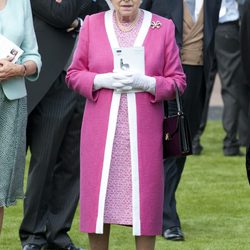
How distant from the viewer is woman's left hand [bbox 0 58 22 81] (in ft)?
22.5

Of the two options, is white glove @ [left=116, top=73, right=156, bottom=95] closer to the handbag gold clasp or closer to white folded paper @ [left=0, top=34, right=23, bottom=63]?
the handbag gold clasp

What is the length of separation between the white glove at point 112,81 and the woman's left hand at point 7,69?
0.56 metres

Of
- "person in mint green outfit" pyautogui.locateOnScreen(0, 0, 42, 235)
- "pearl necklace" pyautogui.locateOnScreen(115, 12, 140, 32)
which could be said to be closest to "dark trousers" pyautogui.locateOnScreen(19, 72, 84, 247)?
"person in mint green outfit" pyautogui.locateOnScreen(0, 0, 42, 235)

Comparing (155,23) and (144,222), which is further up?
(155,23)

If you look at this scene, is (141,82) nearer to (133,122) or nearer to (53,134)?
(133,122)

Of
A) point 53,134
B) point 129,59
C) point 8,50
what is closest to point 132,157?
point 129,59

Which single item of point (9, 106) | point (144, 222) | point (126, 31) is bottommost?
point (144, 222)

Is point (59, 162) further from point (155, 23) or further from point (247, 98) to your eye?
point (247, 98)

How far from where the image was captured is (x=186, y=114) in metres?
8.74

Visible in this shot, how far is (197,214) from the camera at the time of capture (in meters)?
9.53

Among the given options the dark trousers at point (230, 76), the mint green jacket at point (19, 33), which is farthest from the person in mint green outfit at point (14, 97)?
the dark trousers at point (230, 76)

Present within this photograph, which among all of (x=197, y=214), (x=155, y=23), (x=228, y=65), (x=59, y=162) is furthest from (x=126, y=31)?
(x=228, y=65)

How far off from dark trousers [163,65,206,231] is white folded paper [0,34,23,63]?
2.01m

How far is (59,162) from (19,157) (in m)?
1.06
